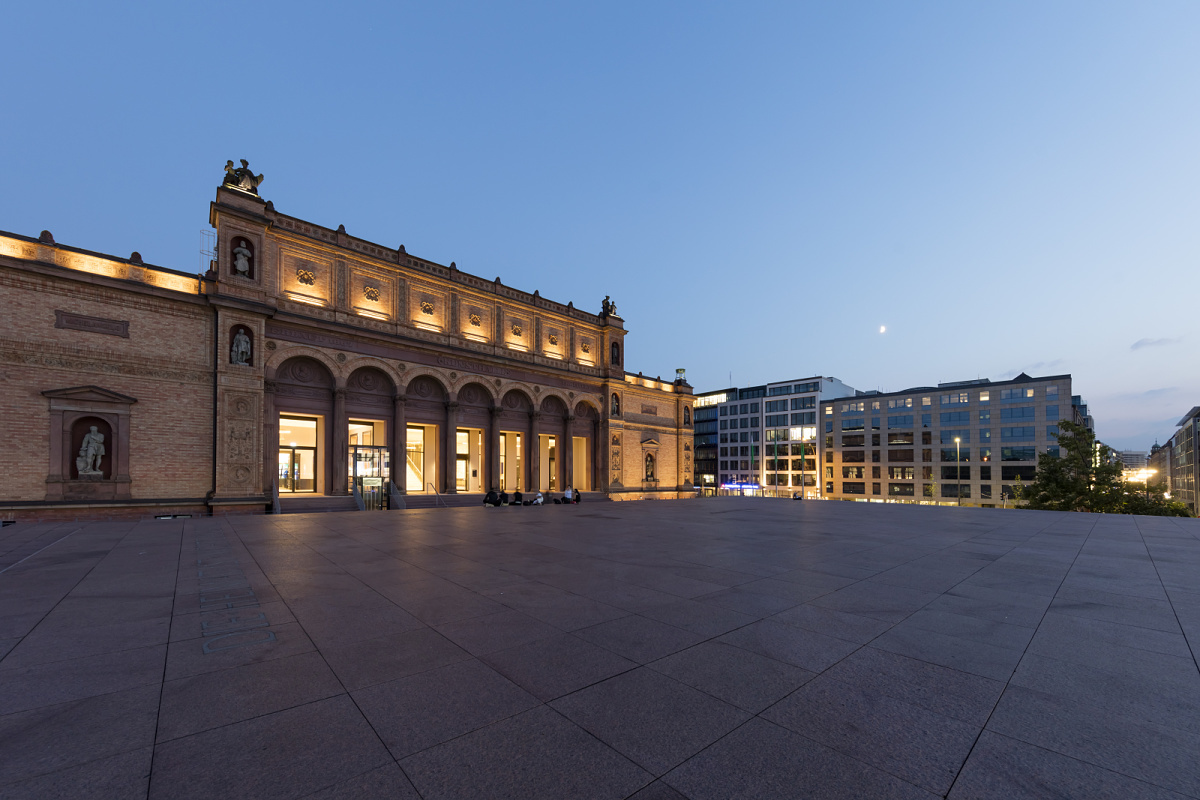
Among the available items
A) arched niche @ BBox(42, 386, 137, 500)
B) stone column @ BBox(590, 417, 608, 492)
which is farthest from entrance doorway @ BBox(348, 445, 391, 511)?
stone column @ BBox(590, 417, 608, 492)

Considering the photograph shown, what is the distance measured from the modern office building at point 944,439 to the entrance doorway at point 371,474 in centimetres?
7550

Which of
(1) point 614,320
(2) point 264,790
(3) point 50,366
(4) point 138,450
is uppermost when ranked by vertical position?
(1) point 614,320

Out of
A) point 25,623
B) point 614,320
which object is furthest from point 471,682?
point 614,320

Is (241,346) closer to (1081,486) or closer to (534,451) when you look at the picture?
(534,451)

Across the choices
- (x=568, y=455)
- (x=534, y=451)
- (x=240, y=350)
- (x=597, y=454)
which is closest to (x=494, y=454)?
(x=534, y=451)

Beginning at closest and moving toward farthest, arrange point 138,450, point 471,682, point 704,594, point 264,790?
point 264,790 < point 471,682 < point 704,594 < point 138,450

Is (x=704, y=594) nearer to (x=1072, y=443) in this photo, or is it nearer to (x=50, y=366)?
(x=50, y=366)

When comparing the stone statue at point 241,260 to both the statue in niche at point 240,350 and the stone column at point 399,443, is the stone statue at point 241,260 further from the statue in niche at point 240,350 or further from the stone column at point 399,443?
the stone column at point 399,443

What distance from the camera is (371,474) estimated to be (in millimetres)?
31266

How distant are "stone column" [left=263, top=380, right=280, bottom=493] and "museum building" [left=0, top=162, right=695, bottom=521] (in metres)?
0.11

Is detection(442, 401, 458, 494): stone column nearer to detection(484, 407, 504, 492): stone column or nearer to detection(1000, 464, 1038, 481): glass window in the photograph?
detection(484, 407, 504, 492): stone column

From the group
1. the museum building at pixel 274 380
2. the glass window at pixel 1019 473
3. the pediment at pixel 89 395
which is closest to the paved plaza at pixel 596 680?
the museum building at pixel 274 380

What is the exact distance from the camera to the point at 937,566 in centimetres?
1075

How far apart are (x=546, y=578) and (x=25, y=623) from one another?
7.04 metres
